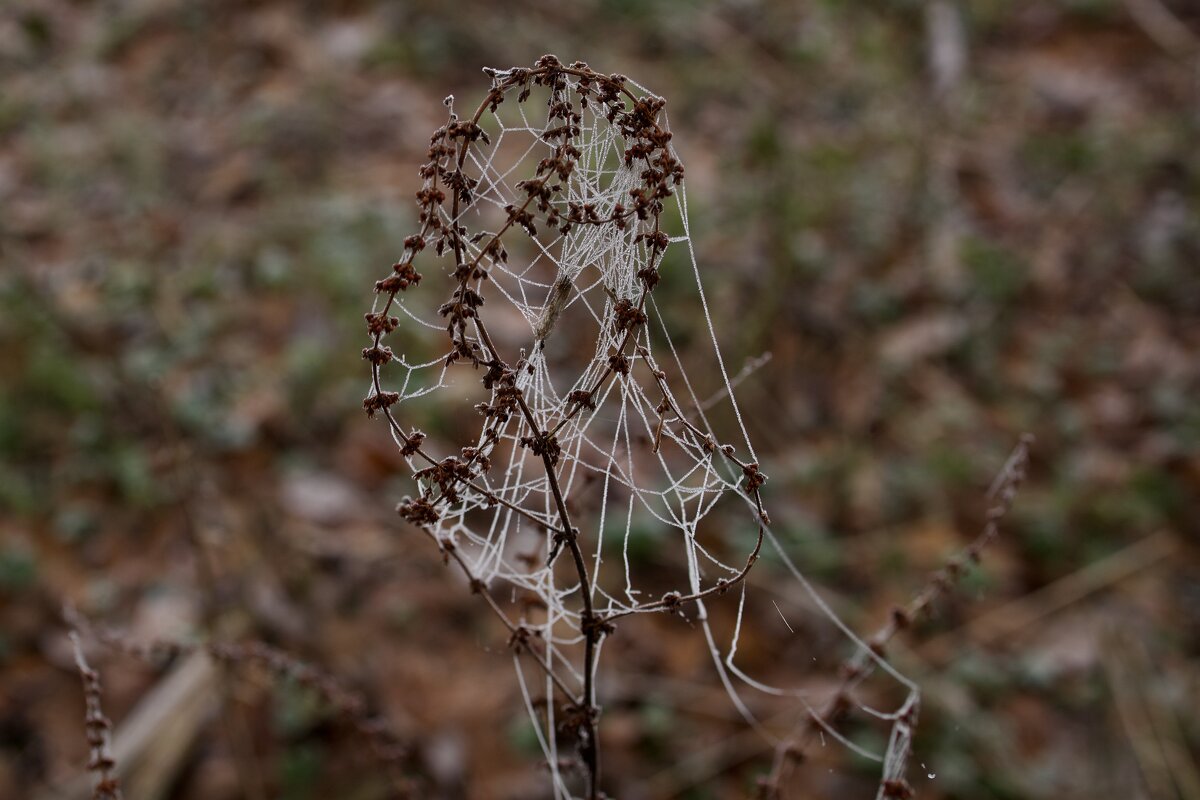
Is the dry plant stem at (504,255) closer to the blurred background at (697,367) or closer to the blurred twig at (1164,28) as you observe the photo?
the blurred background at (697,367)

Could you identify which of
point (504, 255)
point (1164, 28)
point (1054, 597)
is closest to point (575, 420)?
point (504, 255)

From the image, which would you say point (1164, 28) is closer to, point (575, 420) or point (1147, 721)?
point (1147, 721)

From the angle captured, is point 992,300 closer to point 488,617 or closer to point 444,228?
point 488,617

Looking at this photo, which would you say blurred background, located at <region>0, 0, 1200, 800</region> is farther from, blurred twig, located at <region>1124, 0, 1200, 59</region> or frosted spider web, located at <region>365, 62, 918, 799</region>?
frosted spider web, located at <region>365, 62, 918, 799</region>

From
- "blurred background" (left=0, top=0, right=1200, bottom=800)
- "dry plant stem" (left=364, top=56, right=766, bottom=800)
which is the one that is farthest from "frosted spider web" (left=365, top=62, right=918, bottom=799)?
"blurred background" (left=0, top=0, right=1200, bottom=800)

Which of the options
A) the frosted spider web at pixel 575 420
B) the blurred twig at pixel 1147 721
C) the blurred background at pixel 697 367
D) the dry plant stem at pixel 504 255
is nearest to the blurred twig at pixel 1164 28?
the blurred background at pixel 697 367

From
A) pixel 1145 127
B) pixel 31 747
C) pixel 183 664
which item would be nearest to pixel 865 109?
pixel 1145 127
